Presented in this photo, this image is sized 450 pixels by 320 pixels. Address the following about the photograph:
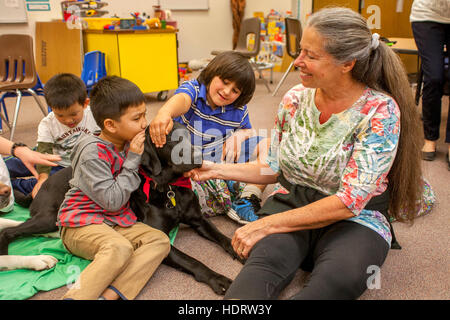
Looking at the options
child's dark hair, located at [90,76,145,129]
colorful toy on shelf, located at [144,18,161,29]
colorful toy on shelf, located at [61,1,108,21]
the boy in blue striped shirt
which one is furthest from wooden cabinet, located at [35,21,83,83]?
child's dark hair, located at [90,76,145,129]

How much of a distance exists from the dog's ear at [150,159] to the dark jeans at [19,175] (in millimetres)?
795

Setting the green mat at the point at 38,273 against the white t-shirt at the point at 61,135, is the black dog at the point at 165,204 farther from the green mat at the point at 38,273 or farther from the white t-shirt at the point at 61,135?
the white t-shirt at the point at 61,135

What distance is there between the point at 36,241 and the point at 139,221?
477mm

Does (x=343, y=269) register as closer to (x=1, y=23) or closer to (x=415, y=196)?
(x=415, y=196)

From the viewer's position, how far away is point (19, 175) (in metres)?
2.18

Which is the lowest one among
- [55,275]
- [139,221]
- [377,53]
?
[55,275]

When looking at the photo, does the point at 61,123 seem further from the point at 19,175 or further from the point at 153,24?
the point at 153,24

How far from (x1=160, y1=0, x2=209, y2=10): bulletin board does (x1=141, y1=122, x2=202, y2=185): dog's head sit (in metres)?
5.62

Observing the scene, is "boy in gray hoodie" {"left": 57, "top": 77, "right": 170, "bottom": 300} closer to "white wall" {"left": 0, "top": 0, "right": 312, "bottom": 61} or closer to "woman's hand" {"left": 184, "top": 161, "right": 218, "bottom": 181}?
"woman's hand" {"left": 184, "top": 161, "right": 218, "bottom": 181}

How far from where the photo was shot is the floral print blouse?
46.2 inches

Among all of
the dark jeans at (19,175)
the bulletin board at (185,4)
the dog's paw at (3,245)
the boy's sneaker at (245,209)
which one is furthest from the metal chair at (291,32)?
the dog's paw at (3,245)

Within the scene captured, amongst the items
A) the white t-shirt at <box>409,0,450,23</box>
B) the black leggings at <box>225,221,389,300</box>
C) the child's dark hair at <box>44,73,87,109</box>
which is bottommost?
the black leggings at <box>225,221,389,300</box>
